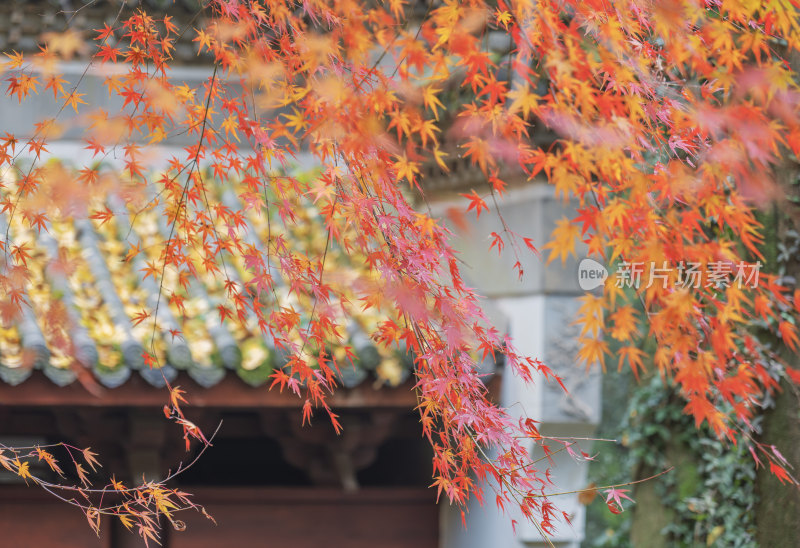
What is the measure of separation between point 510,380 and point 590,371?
0.38 meters

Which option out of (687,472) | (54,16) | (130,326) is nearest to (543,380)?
(687,472)

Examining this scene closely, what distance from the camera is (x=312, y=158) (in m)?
4.67

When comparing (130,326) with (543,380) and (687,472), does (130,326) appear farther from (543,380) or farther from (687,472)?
(687,472)

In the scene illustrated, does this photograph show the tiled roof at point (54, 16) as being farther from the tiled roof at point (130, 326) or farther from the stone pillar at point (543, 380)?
the stone pillar at point (543, 380)

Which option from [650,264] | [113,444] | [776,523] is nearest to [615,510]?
[650,264]

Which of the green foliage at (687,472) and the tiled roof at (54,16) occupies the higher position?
the tiled roof at (54,16)

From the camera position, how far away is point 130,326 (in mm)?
3217

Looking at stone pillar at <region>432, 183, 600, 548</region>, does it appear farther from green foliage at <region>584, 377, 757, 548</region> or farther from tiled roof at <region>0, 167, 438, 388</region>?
tiled roof at <region>0, 167, 438, 388</region>

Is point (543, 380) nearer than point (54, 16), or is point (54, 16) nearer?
point (543, 380)

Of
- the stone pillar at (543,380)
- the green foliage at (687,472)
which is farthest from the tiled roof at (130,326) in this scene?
the green foliage at (687,472)

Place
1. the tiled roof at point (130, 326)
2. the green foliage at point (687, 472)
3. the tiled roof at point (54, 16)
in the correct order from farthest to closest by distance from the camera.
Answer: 1. the tiled roof at point (54, 16)
2. the green foliage at point (687, 472)
3. the tiled roof at point (130, 326)

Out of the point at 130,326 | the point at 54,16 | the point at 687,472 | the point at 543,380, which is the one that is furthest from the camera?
the point at 54,16

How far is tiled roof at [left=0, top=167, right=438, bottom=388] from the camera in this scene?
298cm

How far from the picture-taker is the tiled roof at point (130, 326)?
298 centimetres
